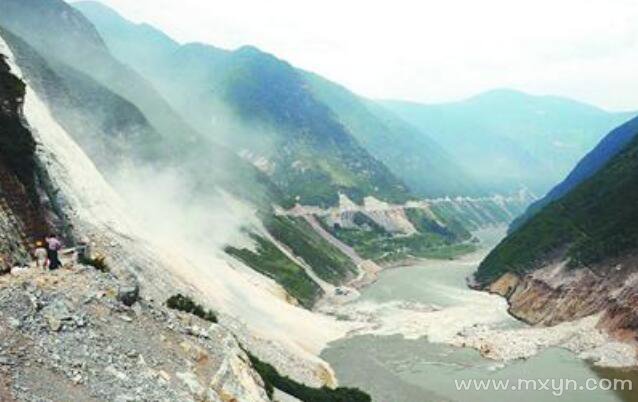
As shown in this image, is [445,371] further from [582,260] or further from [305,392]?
[582,260]

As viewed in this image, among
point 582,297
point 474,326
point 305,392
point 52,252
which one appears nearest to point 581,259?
point 582,297

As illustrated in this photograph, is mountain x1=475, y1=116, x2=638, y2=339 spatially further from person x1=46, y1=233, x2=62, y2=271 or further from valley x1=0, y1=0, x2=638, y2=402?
person x1=46, y1=233, x2=62, y2=271

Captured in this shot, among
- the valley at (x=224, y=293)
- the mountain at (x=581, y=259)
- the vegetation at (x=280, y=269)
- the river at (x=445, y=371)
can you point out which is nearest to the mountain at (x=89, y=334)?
the valley at (x=224, y=293)

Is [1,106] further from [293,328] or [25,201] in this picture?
[293,328]

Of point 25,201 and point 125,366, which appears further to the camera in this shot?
point 25,201

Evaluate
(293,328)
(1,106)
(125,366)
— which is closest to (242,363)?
(125,366)

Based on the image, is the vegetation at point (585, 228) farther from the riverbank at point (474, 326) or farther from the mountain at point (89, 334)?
the mountain at point (89, 334)
